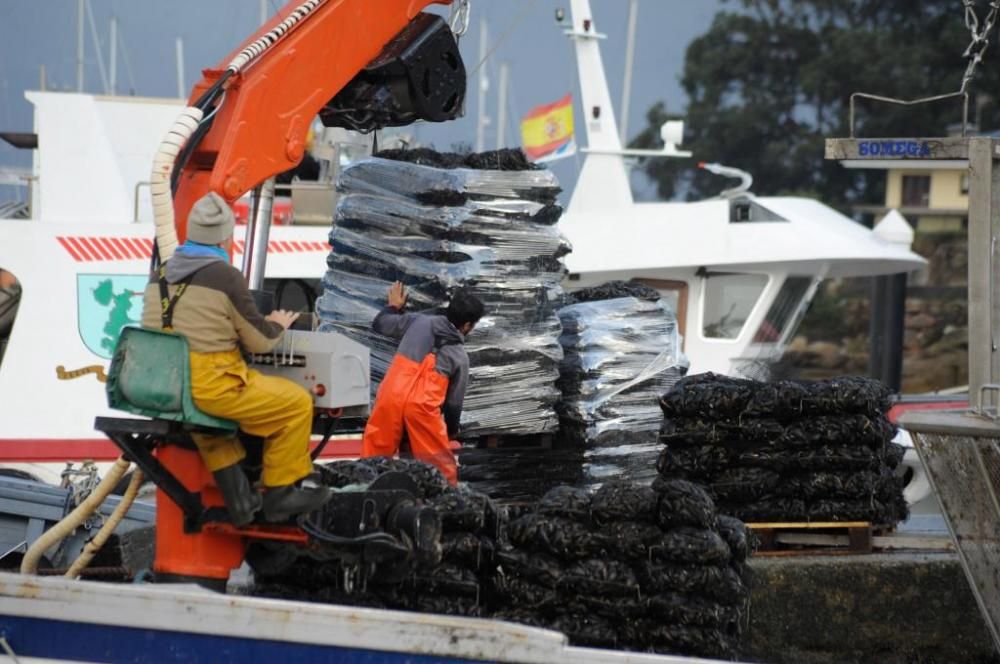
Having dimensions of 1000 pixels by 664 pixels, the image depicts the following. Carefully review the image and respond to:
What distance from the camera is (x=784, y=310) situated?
14383 mm

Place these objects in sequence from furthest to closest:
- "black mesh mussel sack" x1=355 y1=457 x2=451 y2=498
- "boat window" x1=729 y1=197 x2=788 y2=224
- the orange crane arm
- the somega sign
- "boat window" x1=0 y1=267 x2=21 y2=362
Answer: "boat window" x1=729 y1=197 x2=788 y2=224, "boat window" x1=0 y1=267 x2=21 y2=362, the somega sign, the orange crane arm, "black mesh mussel sack" x1=355 y1=457 x2=451 y2=498

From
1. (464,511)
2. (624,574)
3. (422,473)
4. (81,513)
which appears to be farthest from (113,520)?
(624,574)

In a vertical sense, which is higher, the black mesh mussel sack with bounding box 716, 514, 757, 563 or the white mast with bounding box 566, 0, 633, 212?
the white mast with bounding box 566, 0, 633, 212

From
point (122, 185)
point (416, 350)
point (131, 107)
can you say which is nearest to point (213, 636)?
point (416, 350)

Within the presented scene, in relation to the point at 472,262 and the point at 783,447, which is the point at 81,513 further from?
the point at 783,447

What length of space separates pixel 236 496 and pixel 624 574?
1.53 metres

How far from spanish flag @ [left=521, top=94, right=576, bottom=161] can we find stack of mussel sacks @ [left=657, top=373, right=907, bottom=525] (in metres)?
13.3

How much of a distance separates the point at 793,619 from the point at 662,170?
4632 centimetres

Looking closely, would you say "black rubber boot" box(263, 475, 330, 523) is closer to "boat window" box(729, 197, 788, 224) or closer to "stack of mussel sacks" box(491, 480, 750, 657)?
"stack of mussel sacks" box(491, 480, 750, 657)

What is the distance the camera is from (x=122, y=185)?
1332 cm

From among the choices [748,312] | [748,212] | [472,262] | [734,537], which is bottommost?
[734,537]

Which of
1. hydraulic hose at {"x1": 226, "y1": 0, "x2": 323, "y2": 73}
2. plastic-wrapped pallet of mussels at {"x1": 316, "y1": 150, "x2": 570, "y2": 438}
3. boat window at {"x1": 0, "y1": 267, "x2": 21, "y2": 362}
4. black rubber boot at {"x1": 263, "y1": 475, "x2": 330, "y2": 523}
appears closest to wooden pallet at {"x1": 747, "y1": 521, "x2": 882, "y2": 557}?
plastic-wrapped pallet of mussels at {"x1": 316, "y1": 150, "x2": 570, "y2": 438}

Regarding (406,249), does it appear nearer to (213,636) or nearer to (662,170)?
(213,636)

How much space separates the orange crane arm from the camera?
19.2 ft
